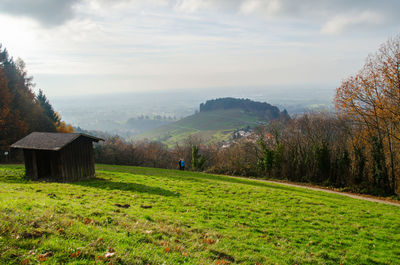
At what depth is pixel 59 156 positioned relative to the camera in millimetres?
17797

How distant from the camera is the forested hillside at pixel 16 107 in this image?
127ft

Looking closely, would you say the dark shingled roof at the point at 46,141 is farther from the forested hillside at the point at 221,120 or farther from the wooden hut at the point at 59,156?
the forested hillside at the point at 221,120

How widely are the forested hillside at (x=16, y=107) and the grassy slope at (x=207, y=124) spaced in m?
90.8

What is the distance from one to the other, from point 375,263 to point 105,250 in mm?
8458

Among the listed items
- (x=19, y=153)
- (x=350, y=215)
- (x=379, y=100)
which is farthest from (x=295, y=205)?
(x=19, y=153)

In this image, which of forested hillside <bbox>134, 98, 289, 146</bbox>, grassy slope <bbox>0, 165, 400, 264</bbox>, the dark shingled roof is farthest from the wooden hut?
forested hillside <bbox>134, 98, 289, 146</bbox>

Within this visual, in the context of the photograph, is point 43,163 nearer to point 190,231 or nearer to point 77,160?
point 77,160

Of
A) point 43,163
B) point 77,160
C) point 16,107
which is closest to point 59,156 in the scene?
point 77,160

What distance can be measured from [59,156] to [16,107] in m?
36.6

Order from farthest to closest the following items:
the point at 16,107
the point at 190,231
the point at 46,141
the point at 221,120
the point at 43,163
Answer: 1. the point at 221,120
2. the point at 16,107
3. the point at 43,163
4. the point at 46,141
5. the point at 190,231

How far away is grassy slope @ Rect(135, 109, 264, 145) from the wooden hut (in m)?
118

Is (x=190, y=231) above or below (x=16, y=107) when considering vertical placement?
below

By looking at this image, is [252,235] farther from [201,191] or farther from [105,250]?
[201,191]

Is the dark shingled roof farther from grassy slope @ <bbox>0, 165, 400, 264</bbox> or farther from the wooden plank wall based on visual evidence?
grassy slope @ <bbox>0, 165, 400, 264</bbox>
